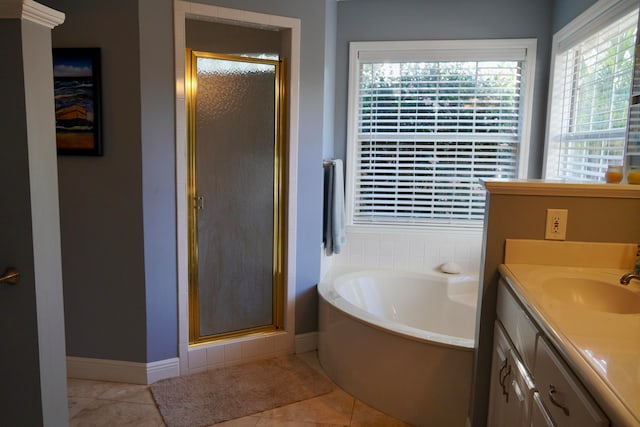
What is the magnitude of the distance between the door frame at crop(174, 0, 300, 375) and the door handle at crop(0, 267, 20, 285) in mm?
1208

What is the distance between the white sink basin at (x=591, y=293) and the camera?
1.72 meters

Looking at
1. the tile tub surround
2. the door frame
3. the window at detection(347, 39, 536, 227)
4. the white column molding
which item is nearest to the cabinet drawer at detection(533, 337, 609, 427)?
the white column molding

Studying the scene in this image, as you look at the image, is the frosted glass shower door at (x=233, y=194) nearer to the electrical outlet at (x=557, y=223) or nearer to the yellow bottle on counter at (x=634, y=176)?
the electrical outlet at (x=557, y=223)

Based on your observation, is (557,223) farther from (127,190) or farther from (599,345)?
(127,190)

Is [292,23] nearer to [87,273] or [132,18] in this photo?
[132,18]

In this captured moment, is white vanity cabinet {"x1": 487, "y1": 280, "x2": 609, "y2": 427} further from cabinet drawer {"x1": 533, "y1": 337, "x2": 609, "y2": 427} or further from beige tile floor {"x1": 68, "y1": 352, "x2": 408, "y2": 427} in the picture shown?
beige tile floor {"x1": 68, "y1": 352, "x2": 408, "y2": 427}

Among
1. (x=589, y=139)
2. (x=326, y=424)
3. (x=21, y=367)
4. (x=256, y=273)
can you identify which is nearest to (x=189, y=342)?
(x=256, y=273)

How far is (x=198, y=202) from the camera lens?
302 centimetres

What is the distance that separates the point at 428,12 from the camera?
3.58 meters

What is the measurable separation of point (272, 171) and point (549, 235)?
171 centimetres

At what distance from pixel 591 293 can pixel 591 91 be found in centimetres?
161

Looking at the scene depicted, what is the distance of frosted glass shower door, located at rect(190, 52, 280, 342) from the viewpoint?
2971mm

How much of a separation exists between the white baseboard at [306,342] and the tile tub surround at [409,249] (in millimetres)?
556

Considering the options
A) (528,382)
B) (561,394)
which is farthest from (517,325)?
(561,394)
